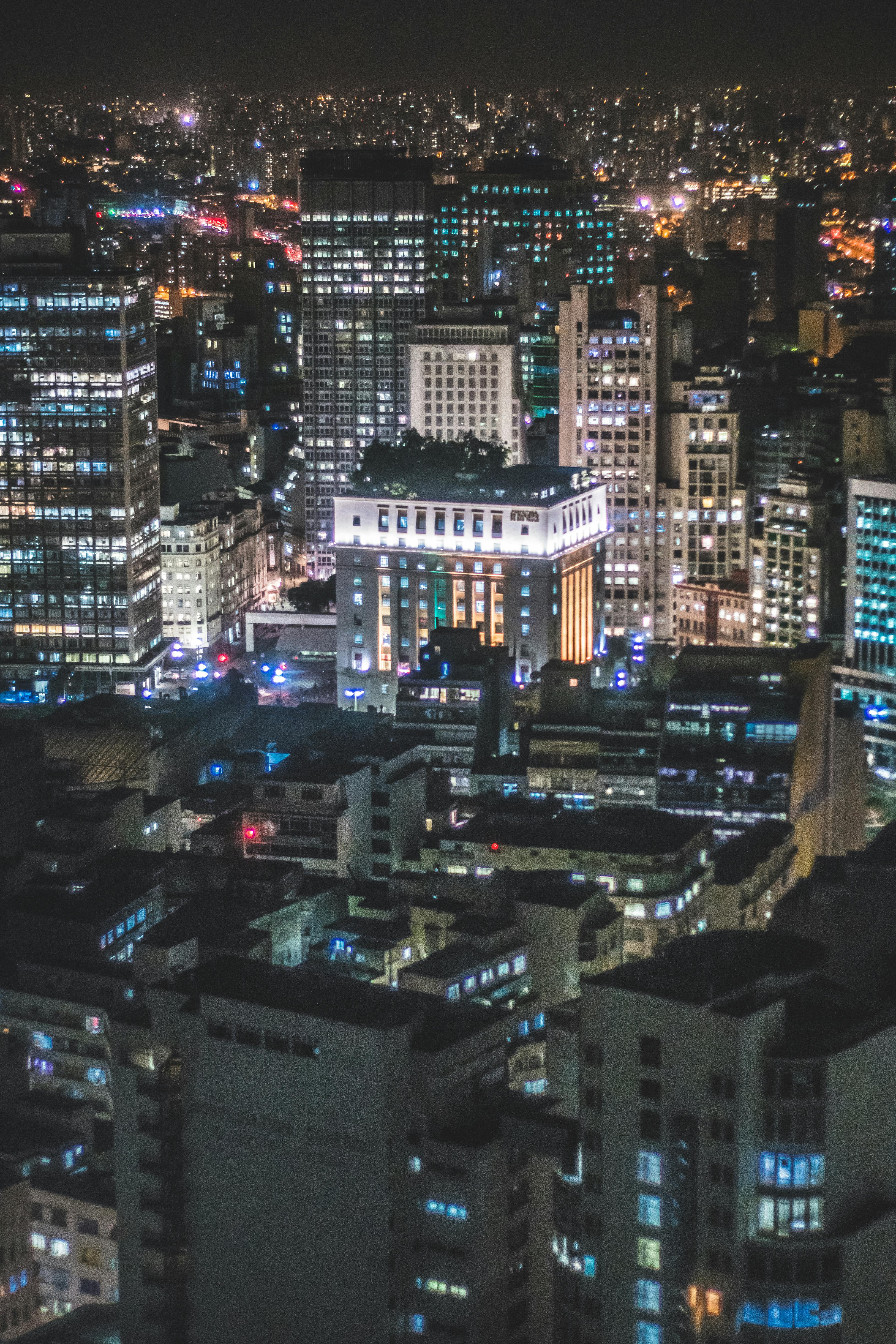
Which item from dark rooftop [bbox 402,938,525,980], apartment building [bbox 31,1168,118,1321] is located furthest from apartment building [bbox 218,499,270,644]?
apartment building [bbox 31,1168,118,1321]

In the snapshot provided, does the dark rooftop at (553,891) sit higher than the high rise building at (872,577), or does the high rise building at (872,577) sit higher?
the high rise building at (872,577)

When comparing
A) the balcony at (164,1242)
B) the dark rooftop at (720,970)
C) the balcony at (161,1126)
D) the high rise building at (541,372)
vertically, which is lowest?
the balcony at (164,1242)

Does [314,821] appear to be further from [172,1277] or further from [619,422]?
[619,422]

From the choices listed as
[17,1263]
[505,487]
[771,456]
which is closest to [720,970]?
[17,1263]

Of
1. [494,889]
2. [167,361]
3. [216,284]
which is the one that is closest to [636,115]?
[216,284]

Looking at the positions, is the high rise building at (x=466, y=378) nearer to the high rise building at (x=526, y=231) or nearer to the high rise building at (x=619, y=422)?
the high rise building at (x=619, y=422)

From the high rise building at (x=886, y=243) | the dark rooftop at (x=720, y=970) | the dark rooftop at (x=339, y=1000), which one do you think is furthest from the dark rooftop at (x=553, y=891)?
the high rise building at (x=886, y=243)

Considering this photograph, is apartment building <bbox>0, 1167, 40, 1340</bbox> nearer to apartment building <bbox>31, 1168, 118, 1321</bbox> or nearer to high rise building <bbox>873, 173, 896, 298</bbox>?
apartment building <bbox>31, 1168, 118, 1321</bbox>

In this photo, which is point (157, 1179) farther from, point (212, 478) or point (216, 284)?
point (216, 284)
